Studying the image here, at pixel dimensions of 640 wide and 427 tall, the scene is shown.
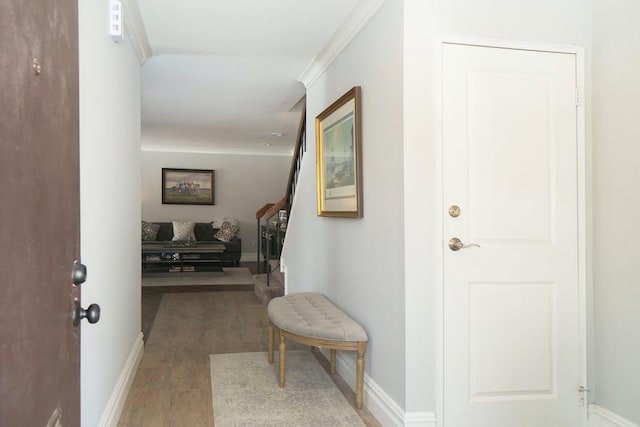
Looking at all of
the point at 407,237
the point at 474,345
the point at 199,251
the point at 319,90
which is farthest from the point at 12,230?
the point at 199,251

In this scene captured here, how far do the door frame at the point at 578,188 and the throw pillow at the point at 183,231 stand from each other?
667 cm

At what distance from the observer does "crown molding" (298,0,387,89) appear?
2.43 meters

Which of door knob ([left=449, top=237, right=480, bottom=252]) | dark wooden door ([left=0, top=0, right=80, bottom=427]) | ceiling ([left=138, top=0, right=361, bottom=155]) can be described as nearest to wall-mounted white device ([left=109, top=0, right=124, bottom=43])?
ceiling ([left=138, top=0, right=361, bottom=155])

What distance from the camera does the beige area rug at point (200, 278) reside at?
21.3 feet

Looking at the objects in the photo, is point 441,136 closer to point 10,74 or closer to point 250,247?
point 10,74

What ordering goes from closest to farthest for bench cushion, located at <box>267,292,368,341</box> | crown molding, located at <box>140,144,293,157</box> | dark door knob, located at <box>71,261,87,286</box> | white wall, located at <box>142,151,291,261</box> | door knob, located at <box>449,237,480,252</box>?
dark door knob, located at <box>71,261,87,286</box>
door knob, located at <box>449,237,480,252</box>
bench cushion, located at <box>267,292,368,341</box>
crown molding, located at <box>140,144,293,157</box>
white wall, located at <box>142,151,291,261</box>

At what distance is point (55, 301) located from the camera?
88 centimetres

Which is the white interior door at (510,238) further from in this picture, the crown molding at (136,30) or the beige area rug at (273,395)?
the crown molding at (136,30)

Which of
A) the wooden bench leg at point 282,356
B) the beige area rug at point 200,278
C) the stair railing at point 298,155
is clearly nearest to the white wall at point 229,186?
the beige area rug at point 200,278

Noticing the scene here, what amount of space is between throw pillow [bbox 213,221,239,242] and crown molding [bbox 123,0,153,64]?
17.3ft

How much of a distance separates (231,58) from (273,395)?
2435 millimetres

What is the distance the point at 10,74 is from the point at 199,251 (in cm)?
680

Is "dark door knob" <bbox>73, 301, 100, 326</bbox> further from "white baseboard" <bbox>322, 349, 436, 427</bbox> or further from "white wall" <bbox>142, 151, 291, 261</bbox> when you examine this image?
"white wall" <bbox>142, 151, 291, 261</bbox>

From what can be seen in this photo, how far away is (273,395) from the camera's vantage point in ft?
8.50
